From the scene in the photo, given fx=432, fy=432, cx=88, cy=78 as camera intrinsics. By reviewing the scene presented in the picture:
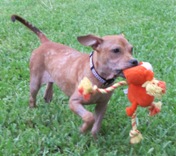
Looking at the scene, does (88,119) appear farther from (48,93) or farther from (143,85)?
(48,93)

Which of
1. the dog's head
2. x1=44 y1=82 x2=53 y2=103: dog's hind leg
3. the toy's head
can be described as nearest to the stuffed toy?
the toy's head

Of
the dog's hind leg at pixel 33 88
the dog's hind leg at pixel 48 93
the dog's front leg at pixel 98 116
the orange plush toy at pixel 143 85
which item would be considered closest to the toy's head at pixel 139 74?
the orange plush toy at pixel 143 85

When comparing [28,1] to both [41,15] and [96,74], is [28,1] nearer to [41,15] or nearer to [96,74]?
[41,15]

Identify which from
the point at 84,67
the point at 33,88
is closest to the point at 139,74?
the point at 84,67

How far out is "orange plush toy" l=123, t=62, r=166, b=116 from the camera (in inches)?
154

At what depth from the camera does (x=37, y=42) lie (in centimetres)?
844

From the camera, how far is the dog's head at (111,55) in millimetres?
4180

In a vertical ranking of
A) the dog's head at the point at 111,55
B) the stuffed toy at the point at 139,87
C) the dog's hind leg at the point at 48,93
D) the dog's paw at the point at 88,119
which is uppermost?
the dog's head at the point at 111,55

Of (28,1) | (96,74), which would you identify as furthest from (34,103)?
(28,1)

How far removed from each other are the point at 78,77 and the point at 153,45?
3530mm

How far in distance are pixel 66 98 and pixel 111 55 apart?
6.09ft

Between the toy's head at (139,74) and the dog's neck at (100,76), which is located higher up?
the toy's head at (139,74)

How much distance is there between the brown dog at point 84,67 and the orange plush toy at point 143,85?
0.40 feet

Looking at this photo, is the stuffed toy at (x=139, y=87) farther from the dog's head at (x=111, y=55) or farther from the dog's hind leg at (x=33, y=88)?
the dog's hind leg at (x=33, y=88)
